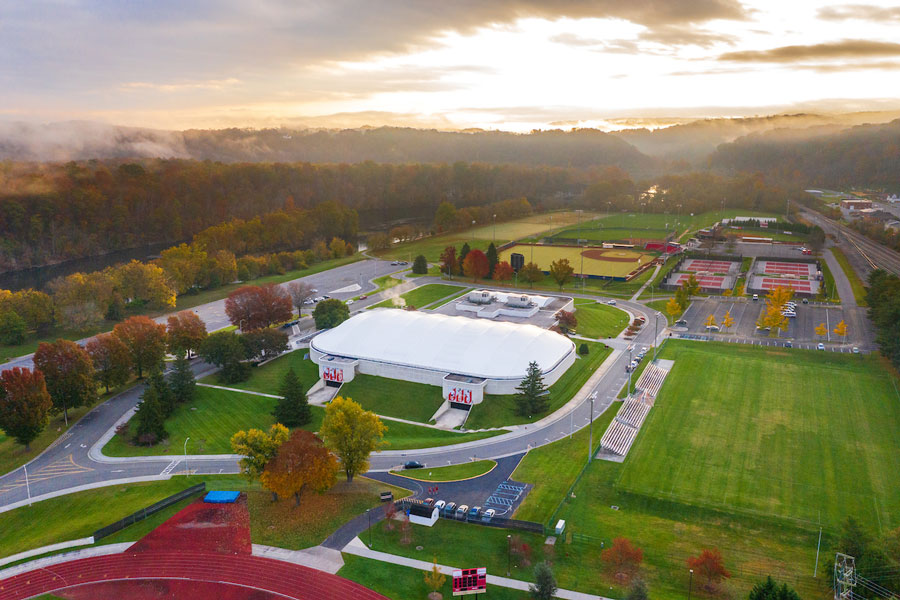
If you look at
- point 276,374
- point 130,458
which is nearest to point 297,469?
point 130,458

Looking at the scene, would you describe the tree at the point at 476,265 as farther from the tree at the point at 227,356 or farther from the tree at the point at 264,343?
the tree at the point at 227,356

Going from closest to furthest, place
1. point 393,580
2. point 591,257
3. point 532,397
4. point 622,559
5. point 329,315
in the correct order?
1. point 393,580
2. point 622,559
3. point 532,397
4. point 329,315
5. point 591,257

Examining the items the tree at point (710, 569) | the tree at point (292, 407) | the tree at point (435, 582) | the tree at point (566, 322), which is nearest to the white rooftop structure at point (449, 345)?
the tree at point (566, 322)

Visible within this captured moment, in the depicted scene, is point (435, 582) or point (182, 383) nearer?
point (435, 582)

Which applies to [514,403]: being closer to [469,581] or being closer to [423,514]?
[423,514]

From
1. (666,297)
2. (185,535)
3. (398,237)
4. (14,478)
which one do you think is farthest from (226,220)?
(185,535)

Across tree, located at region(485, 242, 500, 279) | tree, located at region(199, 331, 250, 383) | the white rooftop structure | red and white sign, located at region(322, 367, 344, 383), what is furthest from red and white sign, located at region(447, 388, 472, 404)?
tree, located at region(485, 242, 500, 279)

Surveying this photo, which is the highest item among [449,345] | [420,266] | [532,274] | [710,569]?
[449,345]

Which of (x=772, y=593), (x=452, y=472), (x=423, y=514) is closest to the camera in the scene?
(x=772, y=593)
